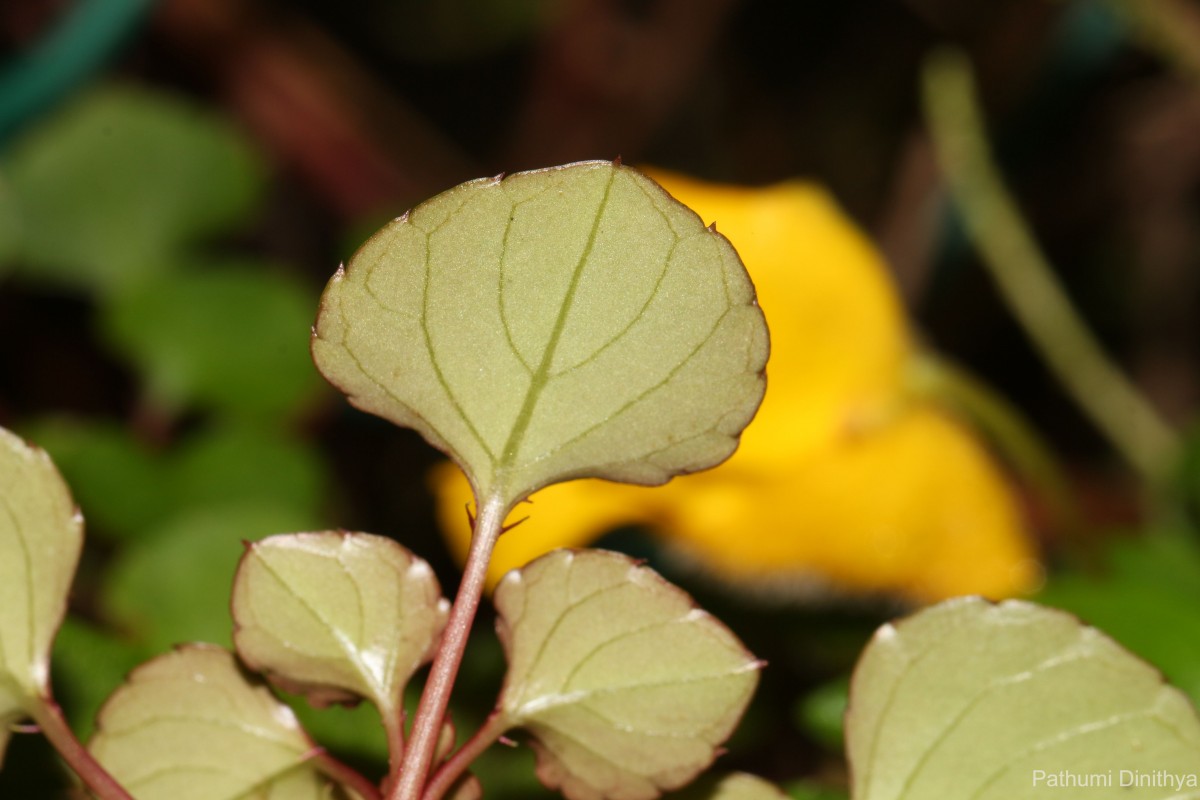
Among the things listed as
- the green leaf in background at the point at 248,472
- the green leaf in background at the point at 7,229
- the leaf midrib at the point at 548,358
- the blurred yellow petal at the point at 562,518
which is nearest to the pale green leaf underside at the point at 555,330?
the leaf midrib at the point at 548,358

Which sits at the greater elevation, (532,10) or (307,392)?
(532,10)

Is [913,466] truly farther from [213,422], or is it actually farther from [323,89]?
[323,89]

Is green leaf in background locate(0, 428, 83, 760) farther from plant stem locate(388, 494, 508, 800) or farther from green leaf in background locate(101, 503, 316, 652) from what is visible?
green leaf in background locate(101, 503, 316, 652)

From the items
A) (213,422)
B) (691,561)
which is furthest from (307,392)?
(691,561)

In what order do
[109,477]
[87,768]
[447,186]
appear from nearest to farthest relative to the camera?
1. [87,768]
2. [109,477]
3. [447,186]

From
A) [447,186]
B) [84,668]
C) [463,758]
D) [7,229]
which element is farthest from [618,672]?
[447,186]

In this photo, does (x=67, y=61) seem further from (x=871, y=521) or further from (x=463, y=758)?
(x=463, y=758)
